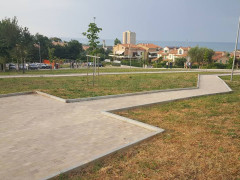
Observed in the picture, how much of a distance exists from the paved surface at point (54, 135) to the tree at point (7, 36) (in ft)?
89.8

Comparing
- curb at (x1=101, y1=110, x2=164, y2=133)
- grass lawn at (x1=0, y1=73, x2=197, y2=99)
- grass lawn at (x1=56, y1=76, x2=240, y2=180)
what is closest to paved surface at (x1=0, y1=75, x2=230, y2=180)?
curb at (x1=101, y1=110, x2=164, y2=133)

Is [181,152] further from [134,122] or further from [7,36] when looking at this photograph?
[7,36]

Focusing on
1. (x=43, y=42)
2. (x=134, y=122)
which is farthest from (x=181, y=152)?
(x=43, y=42)

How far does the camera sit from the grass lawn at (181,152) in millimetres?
4656

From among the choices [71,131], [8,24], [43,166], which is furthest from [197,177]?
[8,24]

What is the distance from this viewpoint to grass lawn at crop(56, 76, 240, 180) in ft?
15.3

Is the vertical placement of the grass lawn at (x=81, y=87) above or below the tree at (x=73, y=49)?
below

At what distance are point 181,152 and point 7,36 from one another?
1403 inches

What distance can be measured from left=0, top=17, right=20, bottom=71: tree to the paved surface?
27.4 meters

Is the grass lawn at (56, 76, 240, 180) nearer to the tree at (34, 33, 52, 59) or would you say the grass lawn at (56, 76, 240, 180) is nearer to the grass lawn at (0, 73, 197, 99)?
the grass lawn at (0, 73, 197, 99)

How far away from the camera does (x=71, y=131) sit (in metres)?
6.93

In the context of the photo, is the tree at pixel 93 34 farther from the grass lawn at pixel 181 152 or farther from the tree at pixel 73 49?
the tree at pixel 73 49

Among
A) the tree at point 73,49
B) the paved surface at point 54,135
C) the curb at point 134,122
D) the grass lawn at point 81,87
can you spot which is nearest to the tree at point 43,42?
the tree at point 73,49

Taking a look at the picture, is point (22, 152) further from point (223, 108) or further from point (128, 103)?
point (223, 108)
